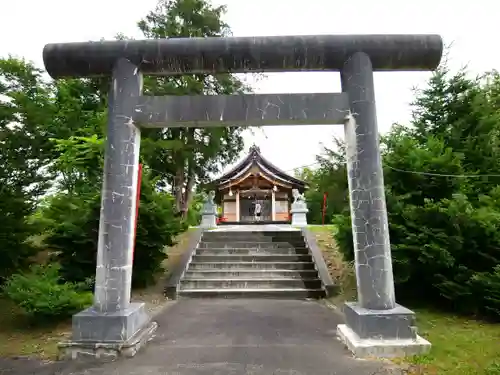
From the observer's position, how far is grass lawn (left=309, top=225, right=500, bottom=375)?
157 inches

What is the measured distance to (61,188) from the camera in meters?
13.6

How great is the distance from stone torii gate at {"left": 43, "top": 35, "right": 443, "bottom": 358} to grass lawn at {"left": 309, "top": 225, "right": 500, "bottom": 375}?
693 mm

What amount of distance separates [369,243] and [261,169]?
64.5 ft

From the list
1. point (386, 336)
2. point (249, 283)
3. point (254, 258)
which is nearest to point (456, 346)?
point (386, 336)

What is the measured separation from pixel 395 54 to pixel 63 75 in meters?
5.05

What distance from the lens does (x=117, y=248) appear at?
5.01m

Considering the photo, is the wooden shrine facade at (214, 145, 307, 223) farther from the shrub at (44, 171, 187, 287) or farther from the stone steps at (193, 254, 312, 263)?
the shrub at (44, 171, 187, 287)

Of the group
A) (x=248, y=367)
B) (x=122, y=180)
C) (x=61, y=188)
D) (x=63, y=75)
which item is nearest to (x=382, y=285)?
(x=248, y=367)

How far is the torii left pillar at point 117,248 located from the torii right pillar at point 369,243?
2.96 metres

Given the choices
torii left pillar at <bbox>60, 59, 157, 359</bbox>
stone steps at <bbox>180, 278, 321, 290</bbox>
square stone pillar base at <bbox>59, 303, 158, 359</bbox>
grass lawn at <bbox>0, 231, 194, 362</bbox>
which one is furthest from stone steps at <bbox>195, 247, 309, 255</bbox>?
square stone pillar base at <bbox>59, 303, 158, 359</bbox>

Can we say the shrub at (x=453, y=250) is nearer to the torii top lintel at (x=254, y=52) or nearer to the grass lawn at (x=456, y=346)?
the grass lawn at (x=456, y=346)

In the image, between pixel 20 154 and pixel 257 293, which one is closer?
pixel 257 293

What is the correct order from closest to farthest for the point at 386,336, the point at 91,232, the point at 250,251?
the point at 386,336 < the point at 91,232 < the point at 250,251

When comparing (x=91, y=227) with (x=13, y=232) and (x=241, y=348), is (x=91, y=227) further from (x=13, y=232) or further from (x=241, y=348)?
(x=241, y=348)
